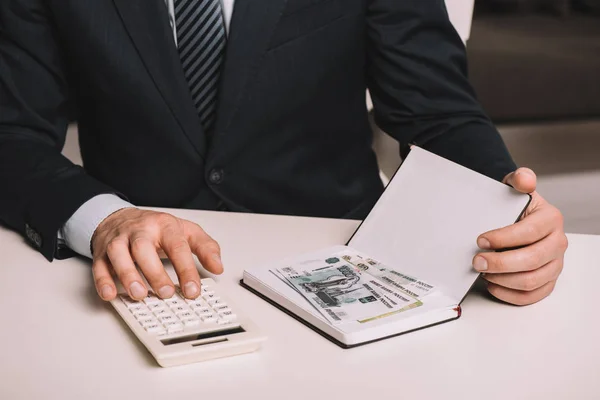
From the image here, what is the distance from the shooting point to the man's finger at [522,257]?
3.15ft

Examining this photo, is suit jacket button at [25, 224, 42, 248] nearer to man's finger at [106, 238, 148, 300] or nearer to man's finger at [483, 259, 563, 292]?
man's finger at [106, 238, 148, 300]

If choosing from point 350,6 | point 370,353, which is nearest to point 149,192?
point 350,6

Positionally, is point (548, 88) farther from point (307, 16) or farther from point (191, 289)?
point (191, 289)

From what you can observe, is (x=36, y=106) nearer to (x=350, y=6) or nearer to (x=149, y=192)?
(x=149, y=192)

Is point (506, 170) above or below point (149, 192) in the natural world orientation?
above

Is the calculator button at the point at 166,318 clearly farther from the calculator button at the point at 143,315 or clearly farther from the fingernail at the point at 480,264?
the fingernail at the point at 480,264

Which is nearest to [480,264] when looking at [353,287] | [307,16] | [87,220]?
[353,287]

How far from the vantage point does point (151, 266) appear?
3.15 feet

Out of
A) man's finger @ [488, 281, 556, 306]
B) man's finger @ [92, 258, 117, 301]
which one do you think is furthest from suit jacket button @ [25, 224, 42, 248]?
man's finger @ [488, 281, 556, 306]

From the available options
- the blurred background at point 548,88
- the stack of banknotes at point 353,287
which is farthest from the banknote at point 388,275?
the blurred background at point 548,88

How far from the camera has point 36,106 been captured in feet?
4.83

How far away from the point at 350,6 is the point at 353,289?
0.69 m

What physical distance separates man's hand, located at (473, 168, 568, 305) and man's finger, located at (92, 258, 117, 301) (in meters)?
0.42

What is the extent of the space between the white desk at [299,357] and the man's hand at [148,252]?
0.04m
